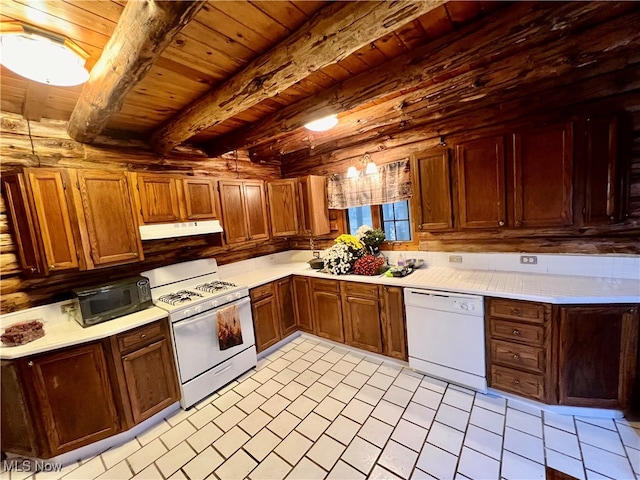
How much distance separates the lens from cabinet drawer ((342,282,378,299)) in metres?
2.74

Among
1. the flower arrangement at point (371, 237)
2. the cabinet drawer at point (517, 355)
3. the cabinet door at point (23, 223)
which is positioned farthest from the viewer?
the flower arrangement at point (371, 237)

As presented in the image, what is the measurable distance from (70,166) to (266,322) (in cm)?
245

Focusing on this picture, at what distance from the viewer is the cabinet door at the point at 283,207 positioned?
3.59m

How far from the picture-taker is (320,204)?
364 cm

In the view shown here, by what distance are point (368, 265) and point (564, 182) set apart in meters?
1.81

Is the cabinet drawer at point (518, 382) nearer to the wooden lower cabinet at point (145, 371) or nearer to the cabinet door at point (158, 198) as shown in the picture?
the wooden lower cabinet at point (145, 371)

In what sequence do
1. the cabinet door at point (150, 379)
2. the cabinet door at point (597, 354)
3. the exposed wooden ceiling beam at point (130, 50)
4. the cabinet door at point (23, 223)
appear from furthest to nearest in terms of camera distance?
the cabinet door at point (150, 379)
the cabinet door at point (23, 223)
the cabinet door at point (597, 354)
the exposed wooden ceiling beam at point (130, 50)

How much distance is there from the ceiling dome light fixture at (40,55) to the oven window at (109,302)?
157 cm

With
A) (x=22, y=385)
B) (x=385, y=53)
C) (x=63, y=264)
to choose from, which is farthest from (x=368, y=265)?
(x=22, y=385)

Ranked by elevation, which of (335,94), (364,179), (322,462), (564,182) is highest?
(335,94)

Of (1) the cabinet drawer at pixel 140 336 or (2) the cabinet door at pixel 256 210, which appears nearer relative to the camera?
(1) the cabinet drawer at pixel 140 336

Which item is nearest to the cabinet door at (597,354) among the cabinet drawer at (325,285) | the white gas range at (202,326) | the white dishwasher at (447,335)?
the white dishwasher at (447,335)

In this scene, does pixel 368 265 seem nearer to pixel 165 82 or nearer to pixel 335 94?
pixel 335 94

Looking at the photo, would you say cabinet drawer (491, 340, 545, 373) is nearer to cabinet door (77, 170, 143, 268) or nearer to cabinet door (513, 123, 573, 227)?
cabinet door (513, 123, 573, 227)
